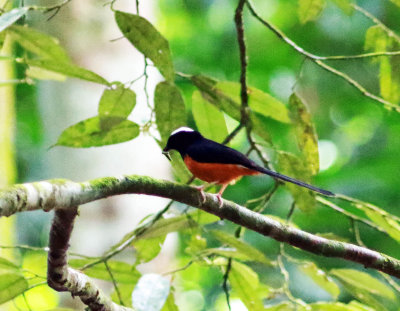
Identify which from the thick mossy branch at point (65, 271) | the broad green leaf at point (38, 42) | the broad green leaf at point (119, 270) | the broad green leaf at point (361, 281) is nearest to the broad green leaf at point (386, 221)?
the broad green leaf at point (361, 281)

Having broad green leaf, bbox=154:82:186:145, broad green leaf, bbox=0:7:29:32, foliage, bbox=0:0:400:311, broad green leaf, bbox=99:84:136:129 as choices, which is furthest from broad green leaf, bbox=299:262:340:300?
broad green leaf, bbox=0:7:29:32

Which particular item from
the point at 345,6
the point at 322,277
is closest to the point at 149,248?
the point at 322,277

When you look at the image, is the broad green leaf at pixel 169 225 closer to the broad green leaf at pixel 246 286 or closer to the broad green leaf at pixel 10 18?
the broad green leaf at pixel 246 286

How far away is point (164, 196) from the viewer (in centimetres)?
139

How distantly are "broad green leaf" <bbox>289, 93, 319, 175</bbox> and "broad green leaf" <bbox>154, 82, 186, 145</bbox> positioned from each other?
0.37 metres

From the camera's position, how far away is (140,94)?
2994mm

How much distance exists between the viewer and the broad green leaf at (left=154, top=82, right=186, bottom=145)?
1768 mm

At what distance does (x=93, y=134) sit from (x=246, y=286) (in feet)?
1.98

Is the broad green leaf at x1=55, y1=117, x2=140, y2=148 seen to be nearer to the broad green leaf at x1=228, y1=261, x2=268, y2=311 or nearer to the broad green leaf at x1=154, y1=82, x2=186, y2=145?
the broad green leaf at x1=154, y1=82, x2=186, y2=145

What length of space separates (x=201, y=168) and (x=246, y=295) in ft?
1.22

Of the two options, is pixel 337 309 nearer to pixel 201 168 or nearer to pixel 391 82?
pixel 201 168

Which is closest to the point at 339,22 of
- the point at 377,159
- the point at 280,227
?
the point at 377,159

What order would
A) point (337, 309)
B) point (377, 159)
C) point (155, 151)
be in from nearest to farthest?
point (337, 309)
point (155, 151)
point (377, 159)

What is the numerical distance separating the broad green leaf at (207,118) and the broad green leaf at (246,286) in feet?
1.27
